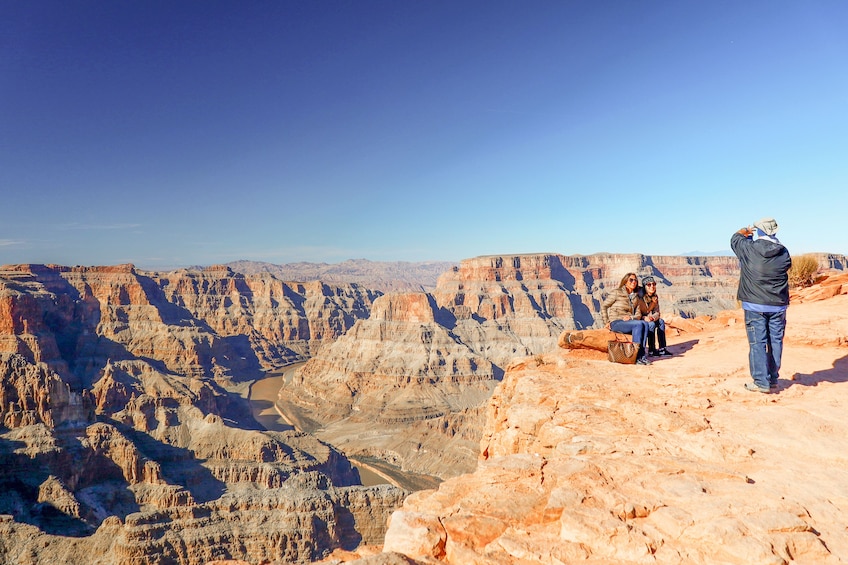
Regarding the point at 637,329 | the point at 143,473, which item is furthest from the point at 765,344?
the point at 143,473

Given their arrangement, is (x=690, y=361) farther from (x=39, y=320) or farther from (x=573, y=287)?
(x=573, y=287)

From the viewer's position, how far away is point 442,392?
8238 cm

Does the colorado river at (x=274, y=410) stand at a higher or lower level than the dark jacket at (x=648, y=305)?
lower

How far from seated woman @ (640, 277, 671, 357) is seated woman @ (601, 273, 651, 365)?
0.52 feet

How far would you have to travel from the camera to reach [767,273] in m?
8.19

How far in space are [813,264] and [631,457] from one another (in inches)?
1052

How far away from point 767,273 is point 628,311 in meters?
3.68

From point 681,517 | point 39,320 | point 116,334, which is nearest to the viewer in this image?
point 681,517

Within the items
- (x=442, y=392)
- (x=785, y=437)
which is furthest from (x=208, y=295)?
(x=785, y=437)

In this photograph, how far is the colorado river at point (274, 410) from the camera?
2033 inches

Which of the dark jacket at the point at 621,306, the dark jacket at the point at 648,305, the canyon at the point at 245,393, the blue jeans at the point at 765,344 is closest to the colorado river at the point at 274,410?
the canyon at the point at 245,393

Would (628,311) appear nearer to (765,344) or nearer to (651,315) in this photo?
(651,315)

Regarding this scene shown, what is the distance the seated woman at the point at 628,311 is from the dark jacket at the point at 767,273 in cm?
300

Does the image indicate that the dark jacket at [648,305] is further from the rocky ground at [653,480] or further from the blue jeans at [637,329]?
the rocky ground at [653,480]
